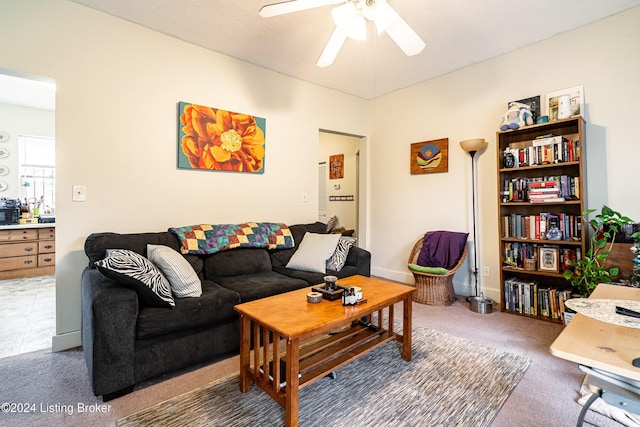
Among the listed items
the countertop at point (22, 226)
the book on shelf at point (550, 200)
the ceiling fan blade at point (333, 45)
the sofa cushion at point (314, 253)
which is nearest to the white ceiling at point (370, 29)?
the ceiling fan blade at point (333, 45)

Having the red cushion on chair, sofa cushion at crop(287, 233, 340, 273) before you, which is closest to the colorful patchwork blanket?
sofa cushion at crop(287, 233, 340, 273)

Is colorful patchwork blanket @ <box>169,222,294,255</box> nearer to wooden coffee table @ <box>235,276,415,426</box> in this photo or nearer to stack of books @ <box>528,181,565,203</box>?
wooden coffee table @ <box>235,276,415,426</box>

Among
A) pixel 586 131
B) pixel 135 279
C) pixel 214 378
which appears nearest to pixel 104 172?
pixel 135 279

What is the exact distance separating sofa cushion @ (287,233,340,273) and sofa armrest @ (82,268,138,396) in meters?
1.52

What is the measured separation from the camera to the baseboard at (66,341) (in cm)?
224

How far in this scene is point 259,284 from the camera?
7.91 ft

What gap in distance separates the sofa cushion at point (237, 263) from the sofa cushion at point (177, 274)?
50cm

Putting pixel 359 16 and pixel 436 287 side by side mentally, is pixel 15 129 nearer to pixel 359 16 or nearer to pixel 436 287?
pixel 359 16

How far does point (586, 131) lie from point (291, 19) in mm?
2815

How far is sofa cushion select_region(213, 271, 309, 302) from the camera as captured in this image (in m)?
2.26

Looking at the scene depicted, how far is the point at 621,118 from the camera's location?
2.55 m

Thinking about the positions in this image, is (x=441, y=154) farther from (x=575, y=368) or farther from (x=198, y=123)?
(x=198, y=123)

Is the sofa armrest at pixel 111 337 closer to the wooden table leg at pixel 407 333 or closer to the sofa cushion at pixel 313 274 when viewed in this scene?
the sofa cushion at pixel 313 274

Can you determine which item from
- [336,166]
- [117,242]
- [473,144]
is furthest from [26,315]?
[473,144]
